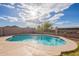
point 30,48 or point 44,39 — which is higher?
point 44,39

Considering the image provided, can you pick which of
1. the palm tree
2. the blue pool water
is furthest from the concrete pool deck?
the palm tree

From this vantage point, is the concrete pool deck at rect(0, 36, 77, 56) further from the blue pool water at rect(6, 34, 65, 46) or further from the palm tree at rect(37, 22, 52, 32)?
the palm tree at rect(37, 22, 52, 32)

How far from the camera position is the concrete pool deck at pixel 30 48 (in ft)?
9.90

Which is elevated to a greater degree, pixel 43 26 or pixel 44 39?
pixel 43 26

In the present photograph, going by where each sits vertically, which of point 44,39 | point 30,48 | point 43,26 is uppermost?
point 43,26

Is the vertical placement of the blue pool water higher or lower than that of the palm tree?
lower

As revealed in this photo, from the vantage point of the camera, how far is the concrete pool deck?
302 cm

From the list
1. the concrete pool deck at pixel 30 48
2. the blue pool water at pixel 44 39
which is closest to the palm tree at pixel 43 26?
the blue pool water at pixel 44 39

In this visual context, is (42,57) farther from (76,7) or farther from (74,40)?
(76,7)

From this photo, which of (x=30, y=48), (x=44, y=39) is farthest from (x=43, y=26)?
(x=30, y=48)

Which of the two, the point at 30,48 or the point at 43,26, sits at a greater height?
the point at 43,26

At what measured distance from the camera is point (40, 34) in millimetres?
3055

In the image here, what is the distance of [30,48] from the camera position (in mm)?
3043

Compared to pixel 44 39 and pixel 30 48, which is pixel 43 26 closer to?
pixel 44 39
